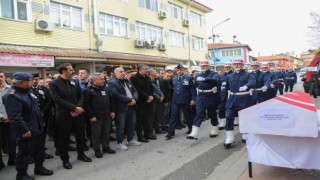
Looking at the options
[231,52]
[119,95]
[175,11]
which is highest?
[175,11]

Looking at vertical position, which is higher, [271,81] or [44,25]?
[44,25]

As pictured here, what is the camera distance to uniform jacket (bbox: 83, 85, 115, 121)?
659 cm

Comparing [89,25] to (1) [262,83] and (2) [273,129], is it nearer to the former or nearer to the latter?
(1) [262,83]

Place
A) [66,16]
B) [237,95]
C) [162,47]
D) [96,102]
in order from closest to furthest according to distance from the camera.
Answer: [96,102]
[237,95]
[66,16]
[162,47]

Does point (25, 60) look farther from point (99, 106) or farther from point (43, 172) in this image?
point (43, 172)

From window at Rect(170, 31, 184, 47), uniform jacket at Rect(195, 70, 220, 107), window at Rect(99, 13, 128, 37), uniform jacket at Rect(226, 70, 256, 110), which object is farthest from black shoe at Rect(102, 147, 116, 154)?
window at Rect(170, 31, 184, 47)

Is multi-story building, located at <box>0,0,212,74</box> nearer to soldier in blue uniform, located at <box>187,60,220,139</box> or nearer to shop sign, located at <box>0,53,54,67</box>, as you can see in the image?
shop sign, located at <box>0,53,54,67</box>

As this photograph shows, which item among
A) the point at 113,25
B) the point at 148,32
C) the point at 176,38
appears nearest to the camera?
the point at 113,25

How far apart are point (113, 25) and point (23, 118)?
17.3 m

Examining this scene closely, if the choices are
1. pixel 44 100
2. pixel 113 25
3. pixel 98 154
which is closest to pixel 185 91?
pixel 98 154

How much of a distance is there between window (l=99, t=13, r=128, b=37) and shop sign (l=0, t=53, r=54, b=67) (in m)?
5.99

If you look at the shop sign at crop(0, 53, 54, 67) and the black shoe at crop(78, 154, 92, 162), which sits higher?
the shop sign at crop(0, 53, 54, 67)

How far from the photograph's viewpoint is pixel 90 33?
19.4m

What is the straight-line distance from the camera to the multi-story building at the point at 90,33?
48.8 feet
